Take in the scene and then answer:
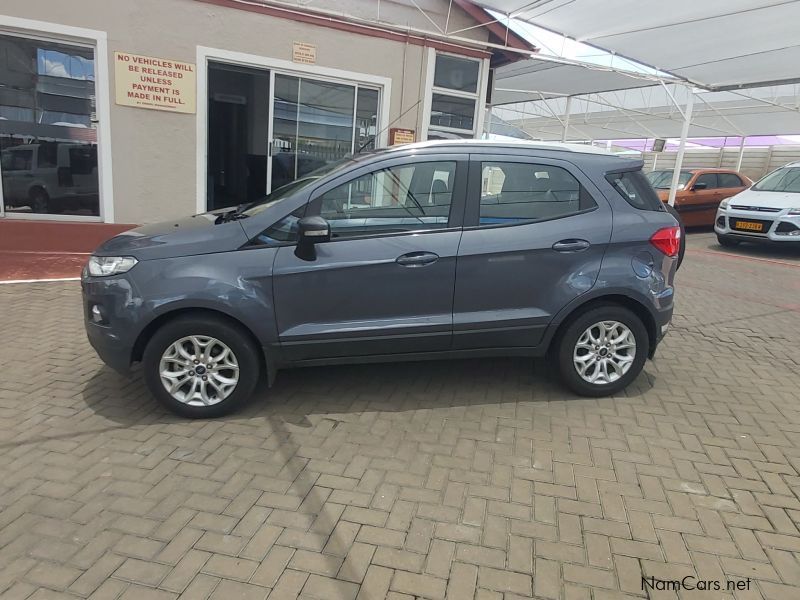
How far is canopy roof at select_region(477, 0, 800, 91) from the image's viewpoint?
8219 mm

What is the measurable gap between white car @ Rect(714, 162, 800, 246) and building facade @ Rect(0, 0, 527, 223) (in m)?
6.64

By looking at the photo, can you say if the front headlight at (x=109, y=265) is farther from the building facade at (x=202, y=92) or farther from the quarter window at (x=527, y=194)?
the building facade at (x=202, y=92)

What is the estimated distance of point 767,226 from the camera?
36.2 feet

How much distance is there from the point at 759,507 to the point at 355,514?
83.0 inches

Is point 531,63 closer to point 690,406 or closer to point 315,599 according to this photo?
point 690,406

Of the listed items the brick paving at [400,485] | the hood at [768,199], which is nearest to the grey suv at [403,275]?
the brick paving at [400,485]

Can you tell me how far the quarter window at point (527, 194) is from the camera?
3.77m

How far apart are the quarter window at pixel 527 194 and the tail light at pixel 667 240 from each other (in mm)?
508

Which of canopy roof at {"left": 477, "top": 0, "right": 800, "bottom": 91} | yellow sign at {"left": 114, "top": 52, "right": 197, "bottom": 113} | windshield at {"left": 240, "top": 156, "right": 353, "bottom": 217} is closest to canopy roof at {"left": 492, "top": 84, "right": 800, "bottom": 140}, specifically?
canopy roof at {"left": 477, "top": 0, "right": 800, "bottom": 91}

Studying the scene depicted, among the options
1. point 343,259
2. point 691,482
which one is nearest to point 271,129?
point 343,259

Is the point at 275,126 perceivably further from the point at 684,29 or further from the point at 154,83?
the point at 684,29

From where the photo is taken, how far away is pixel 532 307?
12.6ft

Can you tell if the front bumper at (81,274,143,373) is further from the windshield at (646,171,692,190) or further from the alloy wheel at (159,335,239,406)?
the windshield at (646,171,692,190)

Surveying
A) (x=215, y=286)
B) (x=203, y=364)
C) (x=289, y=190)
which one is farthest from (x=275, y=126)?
(x=203, y=364)
